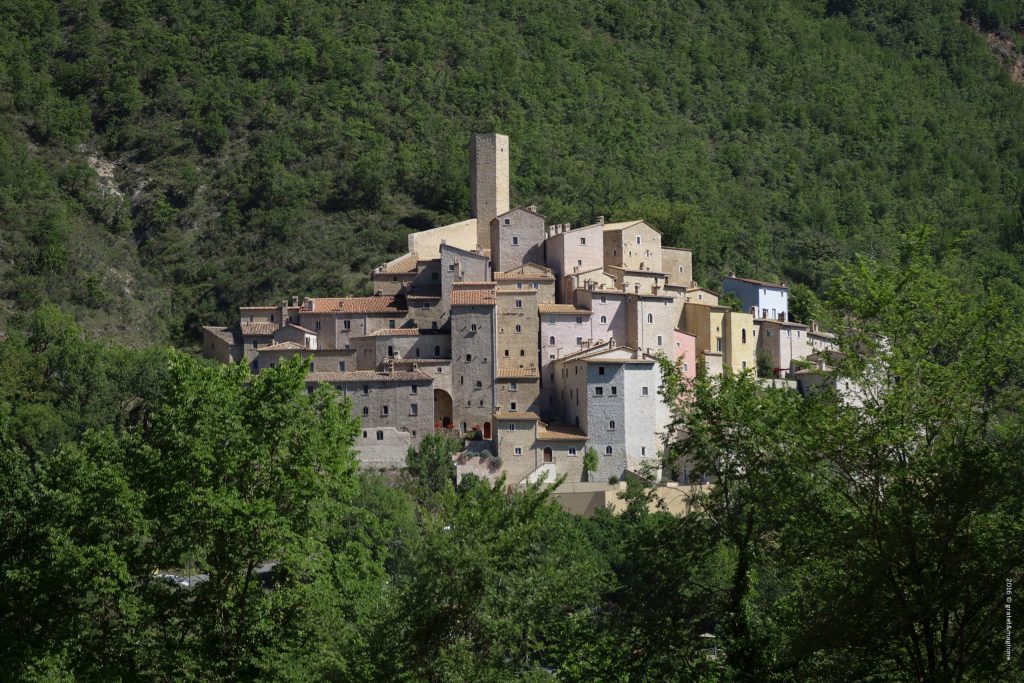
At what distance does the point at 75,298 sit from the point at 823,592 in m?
80.3

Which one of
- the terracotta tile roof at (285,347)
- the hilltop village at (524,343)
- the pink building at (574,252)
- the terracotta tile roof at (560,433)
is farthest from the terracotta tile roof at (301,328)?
the terracotta tile roof at (560,433)

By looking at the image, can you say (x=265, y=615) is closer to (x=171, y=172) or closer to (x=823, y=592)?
(x=823, y=592)

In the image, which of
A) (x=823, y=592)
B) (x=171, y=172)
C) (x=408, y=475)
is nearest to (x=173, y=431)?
(x=823, y=592)

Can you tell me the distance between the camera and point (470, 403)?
237 ft

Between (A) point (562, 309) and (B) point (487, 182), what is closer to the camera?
(A) point (562, 309)

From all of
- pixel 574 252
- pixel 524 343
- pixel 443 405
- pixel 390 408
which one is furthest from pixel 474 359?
pixel 574 252

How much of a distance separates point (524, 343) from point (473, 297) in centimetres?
317

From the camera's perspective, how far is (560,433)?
230 ft

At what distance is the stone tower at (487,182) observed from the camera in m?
84.2

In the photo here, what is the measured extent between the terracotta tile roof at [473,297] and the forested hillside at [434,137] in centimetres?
1898

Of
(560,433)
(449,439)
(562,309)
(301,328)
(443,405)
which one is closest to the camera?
(560,433)

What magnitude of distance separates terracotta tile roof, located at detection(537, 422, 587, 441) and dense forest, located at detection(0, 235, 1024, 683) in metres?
30.7

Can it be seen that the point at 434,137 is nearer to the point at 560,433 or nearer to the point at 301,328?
the point at 301,328

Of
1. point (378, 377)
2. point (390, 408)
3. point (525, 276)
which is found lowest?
point (390, 408)
